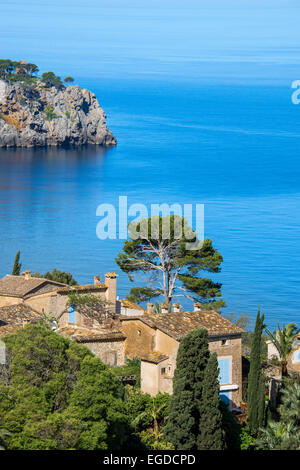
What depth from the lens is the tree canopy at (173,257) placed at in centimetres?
3931

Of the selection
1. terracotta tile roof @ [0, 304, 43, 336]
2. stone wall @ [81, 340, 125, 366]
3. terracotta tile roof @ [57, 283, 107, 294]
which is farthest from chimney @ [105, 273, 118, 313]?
stone wall @ [81, 340, 125, 366]

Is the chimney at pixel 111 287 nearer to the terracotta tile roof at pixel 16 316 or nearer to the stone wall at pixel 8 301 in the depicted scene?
the terracotta tile roof at pixel 16 316

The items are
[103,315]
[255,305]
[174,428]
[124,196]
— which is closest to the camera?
[174,428]

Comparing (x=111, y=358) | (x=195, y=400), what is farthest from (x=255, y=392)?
(x=111, y=358)

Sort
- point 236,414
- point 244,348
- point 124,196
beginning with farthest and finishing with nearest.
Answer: point 124,196 < point 244,348 < point 236,414

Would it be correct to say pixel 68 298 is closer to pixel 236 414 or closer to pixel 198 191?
pixel 236 414

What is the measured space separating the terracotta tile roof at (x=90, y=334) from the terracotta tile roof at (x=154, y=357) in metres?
1.73

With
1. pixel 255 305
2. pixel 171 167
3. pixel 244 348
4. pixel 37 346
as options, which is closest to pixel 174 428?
pixel 37 346

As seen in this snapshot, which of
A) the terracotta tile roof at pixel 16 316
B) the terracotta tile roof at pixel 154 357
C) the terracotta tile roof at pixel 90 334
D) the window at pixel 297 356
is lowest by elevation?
the terracotta tile roof at pixel 154 357

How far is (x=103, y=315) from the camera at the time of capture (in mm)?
33250

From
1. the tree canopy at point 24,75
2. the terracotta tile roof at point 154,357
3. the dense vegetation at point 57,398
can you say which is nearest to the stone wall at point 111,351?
the terracotta tile roof at point 154,357

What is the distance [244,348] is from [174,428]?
11.5 metres

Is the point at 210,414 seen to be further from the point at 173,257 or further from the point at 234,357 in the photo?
the point at 173,257

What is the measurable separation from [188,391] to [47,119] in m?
158
